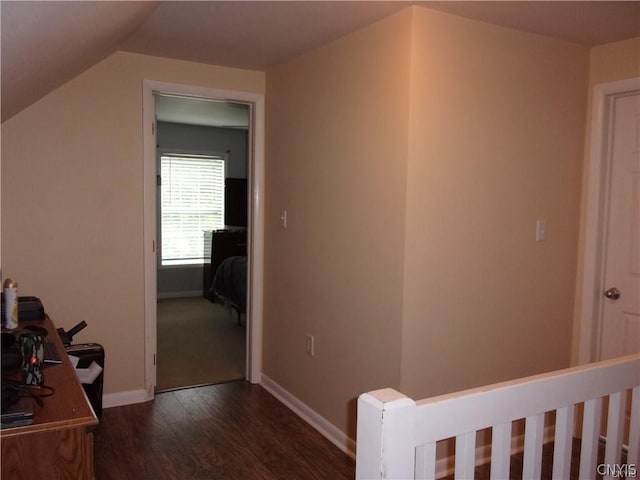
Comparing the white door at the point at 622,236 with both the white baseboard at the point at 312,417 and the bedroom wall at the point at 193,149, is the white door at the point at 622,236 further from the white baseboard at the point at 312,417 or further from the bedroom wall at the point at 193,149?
the bedroom wall at the point at 193,149

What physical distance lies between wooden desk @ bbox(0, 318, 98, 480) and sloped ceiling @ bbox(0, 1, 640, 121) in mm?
965

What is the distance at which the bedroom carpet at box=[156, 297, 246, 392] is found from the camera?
3935 millimetres

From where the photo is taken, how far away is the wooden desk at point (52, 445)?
1.37 meters

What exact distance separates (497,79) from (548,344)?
1507 millimetres

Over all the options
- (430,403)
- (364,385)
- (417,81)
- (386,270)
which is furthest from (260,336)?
(430,403)

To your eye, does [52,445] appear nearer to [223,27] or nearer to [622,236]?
[223,27]

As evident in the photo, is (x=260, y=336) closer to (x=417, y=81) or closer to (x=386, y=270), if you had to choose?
(x=386, y=270)

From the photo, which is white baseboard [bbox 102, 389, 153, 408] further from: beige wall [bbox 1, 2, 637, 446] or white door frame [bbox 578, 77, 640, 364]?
white door frame [bbox 578, 77, 640, 364]

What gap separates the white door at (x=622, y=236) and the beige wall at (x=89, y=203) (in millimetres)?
2558

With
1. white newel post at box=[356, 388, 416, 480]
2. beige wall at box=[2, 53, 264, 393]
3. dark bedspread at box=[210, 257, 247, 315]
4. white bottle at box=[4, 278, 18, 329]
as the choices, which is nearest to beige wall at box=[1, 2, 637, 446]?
beige wall at box=[2, 53, 264, 393]

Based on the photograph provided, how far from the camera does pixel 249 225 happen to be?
3.76 meters

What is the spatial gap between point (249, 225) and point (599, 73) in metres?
2.41

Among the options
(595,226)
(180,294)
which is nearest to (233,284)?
(180,294)

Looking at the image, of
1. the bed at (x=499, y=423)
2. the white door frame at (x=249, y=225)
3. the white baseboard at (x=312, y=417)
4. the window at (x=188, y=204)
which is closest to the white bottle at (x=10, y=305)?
the white door frame at (x=249, y=225)
